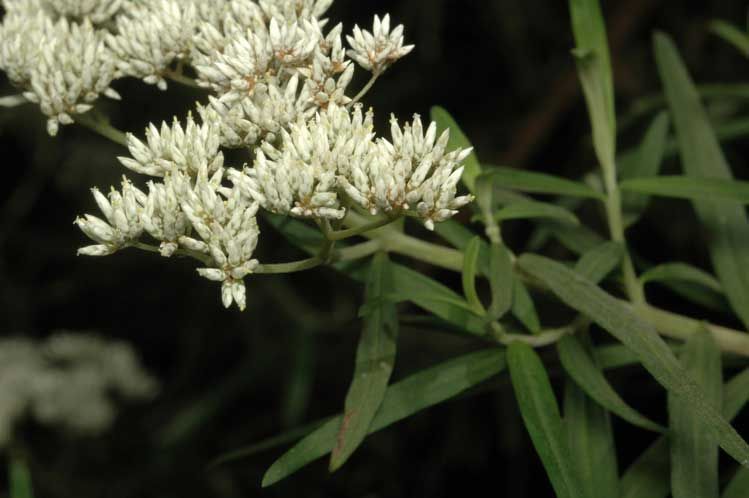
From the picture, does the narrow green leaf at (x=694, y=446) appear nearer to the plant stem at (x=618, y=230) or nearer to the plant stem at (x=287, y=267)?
the plant stem at (x=618, y=230)

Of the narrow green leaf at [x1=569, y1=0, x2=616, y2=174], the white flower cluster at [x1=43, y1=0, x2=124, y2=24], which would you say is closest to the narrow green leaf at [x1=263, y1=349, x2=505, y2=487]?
the narrow green leaf at [x1=569, y1=0, x2=616, y2=174]

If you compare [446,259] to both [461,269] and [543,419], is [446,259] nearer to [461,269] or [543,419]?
[461,269]

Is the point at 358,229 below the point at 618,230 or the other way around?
the other way around

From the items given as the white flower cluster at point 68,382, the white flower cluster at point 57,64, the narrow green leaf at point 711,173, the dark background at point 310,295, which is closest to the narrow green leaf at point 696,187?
the narrow green leaf at point 711,173

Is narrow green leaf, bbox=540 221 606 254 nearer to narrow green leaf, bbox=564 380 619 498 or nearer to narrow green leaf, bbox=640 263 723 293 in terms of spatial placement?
narrow green leaf, bbox=640 263 723 293

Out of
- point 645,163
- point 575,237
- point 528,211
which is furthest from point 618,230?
point 645,163
